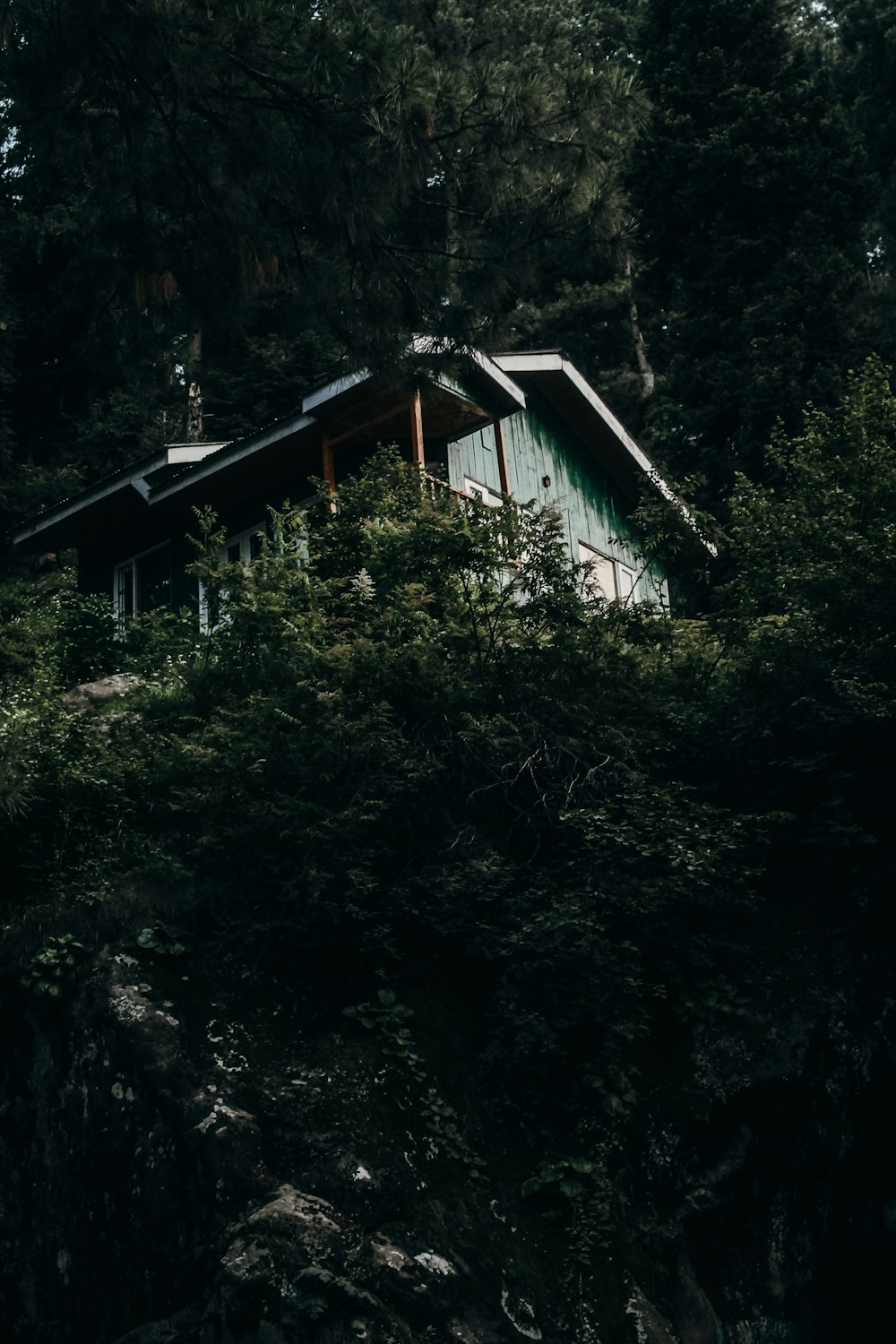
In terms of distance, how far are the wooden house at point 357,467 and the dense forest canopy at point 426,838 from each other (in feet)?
17.6

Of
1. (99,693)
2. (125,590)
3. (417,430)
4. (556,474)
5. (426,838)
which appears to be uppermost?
(556,474)

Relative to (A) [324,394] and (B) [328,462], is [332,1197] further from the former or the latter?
(B) [328,462]

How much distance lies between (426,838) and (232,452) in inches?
394

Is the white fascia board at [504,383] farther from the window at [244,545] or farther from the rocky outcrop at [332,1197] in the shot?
the rocky outcrop at [332,1197]

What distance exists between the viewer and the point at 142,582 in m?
23.6

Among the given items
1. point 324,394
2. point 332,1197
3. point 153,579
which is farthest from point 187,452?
point 332,1197

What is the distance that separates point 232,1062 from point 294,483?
12.9 metres

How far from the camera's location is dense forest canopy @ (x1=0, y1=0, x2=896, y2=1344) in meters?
8.94

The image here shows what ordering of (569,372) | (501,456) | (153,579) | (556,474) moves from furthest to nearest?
(153,579), (556,474), (569,372), (501,456)

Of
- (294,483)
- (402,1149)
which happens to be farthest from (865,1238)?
(294,483)

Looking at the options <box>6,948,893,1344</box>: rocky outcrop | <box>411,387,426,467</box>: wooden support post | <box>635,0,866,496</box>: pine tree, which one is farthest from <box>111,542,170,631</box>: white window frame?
<box>6,948,893,1344</box>: rocky outcrop

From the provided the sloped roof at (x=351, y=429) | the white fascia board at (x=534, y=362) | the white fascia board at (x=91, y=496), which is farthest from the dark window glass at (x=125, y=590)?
the white fascia board at (x=534, y=362)

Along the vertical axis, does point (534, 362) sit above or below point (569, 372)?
below

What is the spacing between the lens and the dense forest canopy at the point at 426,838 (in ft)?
29.3
